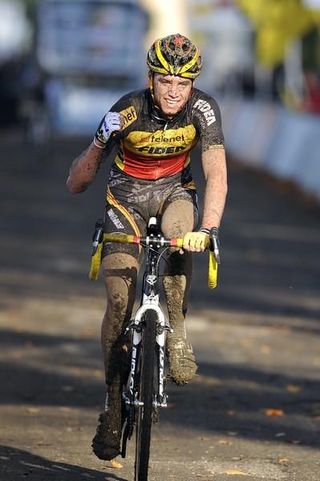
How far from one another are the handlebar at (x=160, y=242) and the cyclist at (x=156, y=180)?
0.23 metres

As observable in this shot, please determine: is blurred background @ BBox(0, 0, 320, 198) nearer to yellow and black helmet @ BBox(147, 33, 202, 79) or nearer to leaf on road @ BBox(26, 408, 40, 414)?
leaf on road @ BBox(26, 408, 40, 414)

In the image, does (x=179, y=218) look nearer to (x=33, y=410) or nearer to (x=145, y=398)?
(x=145, y=398)

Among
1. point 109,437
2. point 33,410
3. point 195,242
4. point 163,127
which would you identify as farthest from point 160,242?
point 33,410

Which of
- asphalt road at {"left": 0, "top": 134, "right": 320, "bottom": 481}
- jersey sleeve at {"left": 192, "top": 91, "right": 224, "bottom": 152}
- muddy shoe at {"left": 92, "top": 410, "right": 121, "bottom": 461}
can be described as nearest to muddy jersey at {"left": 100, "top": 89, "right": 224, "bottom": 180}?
jersey sleeve at {"left": 192, "top": 91, "right": 224, "bottom": 152}

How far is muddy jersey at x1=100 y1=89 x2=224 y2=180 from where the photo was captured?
7.36 meters

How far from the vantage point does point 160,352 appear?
7.15 m

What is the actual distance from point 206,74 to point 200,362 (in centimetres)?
6529

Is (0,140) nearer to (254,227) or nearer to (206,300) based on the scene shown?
(254,227)

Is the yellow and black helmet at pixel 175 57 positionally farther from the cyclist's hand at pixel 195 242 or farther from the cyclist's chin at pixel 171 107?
the cyclist's hand at pixel 195 242

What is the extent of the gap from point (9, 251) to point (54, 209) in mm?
5536

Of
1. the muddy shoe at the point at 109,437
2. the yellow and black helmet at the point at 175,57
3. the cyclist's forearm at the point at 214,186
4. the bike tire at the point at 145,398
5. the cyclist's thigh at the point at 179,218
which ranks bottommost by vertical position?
the muddy shoe at the point at 109,437

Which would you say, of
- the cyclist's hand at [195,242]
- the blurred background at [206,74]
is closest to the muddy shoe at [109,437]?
the cyclist's hand at [195,242]

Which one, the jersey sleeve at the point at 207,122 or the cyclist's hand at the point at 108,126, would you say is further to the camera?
the jersey sleeve at the point at 207,122

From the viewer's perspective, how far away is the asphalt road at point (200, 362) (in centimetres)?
833
